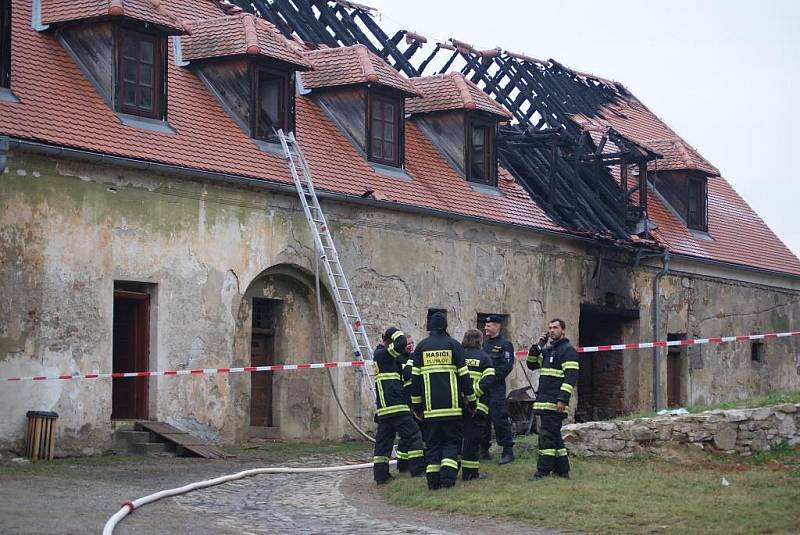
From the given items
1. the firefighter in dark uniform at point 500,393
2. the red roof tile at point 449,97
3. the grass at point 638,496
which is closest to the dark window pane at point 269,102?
the red roof tile at point 449,97

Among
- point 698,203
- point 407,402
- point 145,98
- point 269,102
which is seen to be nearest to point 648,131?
point 698,203

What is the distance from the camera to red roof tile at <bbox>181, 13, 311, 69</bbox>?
73.0 feet

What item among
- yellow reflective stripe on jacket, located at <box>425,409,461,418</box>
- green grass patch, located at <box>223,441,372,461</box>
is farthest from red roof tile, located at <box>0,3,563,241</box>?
yellow reflective stripe on jacket, located at <box>425,409,461,418</box>

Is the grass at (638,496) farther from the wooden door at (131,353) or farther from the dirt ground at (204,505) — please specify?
the wooden door at (131,353)

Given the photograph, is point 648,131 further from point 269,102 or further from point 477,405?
point 477,405

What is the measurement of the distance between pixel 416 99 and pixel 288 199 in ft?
21.2

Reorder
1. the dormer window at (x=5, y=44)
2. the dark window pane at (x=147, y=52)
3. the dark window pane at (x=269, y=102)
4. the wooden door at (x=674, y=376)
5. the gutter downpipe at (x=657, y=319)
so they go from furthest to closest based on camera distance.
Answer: the wooden door at (x=674, y=376) < the gutter downpipe at (x=657, y=319) < the dark window pane at (x=269, y=102) < the dark window pane at (x=147, y=52) < the dormer window at (x=5, y=44)

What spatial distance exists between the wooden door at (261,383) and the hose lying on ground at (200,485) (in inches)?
168

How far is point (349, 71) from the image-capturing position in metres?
24.5

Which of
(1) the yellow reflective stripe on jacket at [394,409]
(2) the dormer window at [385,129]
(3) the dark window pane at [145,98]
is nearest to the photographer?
(1) the yellow reflective stripe on jacket at [394,409]

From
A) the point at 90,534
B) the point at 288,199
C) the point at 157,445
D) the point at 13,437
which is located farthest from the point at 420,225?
the point at 90,534

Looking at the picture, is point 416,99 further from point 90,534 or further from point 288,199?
point 90,534

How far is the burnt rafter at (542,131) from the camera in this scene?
28.1 m

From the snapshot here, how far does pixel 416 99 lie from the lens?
27.5 m
